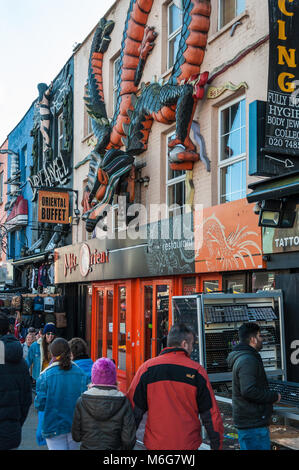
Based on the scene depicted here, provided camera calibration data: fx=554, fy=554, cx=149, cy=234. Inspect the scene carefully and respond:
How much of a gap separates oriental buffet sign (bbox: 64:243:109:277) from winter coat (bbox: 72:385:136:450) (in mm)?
10351

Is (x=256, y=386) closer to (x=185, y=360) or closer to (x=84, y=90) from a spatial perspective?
(x=185, y=360)

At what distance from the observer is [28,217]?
80.1ft

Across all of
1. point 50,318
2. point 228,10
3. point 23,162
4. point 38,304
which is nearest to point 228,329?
point 228,10

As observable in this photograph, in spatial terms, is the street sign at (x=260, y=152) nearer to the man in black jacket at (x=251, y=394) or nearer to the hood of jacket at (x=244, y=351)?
the man in black jacket at (x=251, y=394)

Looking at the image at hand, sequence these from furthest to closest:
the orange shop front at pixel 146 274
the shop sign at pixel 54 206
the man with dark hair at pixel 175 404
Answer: the shop sign at pixel 54 206 < the orange shop front at pixel 146 274 < the man with dark hair at pixel 175 404

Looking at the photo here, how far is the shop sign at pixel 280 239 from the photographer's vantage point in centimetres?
791

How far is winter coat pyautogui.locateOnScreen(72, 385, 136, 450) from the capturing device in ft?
14.8

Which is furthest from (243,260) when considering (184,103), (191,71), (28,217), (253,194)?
(28,217)

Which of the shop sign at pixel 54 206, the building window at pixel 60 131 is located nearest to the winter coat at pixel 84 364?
the shop sign at pixel 54 206

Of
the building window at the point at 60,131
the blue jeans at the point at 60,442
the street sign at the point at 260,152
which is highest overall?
the building window at the point at 60,131

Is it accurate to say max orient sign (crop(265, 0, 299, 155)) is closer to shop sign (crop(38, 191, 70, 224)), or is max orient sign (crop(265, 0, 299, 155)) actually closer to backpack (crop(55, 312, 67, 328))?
shop sign (crop(38, 191, 70, 224))

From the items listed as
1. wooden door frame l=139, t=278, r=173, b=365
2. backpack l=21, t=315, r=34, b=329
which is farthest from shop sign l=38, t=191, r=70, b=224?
wooden door frame l=139, t=278, r=173, b=365

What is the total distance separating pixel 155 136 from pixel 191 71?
223 centimetres

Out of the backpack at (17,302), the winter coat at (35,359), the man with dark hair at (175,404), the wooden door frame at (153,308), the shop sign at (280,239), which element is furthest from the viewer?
the backpack at (17,302)
